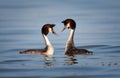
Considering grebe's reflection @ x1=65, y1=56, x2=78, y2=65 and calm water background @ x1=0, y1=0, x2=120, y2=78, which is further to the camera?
grebe's reflection @ x1=65, y1=56, x2=78, y2=65

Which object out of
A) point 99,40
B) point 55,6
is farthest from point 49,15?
point 99,40

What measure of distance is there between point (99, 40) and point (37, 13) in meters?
13.8

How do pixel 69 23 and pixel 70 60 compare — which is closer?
pixel 70 60

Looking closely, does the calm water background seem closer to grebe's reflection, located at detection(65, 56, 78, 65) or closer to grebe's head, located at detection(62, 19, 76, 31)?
grebe's reflection, located at detection(65, 56, 78, 65)

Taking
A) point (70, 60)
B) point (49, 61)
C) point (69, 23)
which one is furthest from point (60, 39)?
point (49, 61)

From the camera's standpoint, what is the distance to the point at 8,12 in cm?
4428

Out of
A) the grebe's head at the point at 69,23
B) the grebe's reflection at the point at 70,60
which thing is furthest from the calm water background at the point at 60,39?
the grebe's head at the point at 69,23

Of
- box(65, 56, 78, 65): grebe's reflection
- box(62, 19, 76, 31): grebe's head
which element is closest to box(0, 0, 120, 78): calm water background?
box(65, 56, 78, 65): grebe's reflection

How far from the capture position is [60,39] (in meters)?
31.2

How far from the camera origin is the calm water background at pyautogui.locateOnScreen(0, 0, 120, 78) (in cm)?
2281

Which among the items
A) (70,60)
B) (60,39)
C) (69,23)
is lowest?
(70,60)

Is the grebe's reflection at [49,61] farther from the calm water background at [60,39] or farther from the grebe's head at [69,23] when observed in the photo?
the grebe's head at [69,23]

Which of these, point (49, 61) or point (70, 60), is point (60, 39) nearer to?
point (70, 60)

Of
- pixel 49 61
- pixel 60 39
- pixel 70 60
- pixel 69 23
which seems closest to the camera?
pixel 49 61
